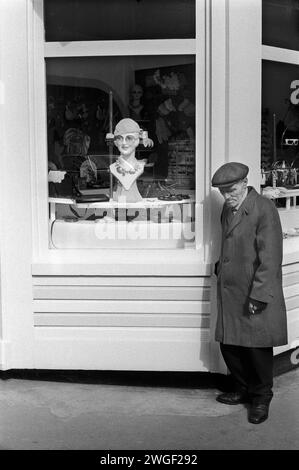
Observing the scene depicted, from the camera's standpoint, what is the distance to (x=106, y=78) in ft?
16.0

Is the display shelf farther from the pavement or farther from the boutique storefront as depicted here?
the pavement

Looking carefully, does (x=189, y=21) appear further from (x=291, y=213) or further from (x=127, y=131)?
(x=291, y=213)

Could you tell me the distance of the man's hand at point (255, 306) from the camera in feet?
13.6

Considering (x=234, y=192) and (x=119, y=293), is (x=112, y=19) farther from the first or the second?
(x=119, y=293)

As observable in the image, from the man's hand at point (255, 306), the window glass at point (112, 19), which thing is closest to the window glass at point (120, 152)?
the window glass at point (112, 19)

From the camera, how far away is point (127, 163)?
493 centimetres

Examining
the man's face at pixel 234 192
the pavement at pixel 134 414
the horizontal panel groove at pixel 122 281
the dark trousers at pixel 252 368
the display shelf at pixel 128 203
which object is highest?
the man's face at pixel 234 192

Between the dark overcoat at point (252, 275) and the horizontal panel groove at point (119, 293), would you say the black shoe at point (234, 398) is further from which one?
the horizontal panel groove at point (119, 293)

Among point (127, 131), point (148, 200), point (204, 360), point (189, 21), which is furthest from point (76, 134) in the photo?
point (204, 360)

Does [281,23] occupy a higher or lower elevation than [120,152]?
higher

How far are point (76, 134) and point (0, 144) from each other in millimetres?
519

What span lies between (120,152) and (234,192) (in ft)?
3.19

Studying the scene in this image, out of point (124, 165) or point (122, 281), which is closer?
point (122, 281)

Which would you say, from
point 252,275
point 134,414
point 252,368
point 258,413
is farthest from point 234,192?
point 134,414
